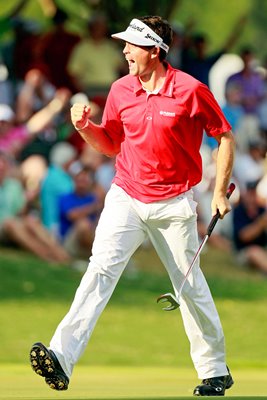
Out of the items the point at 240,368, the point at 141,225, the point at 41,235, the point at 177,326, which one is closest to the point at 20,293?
the point at 41,235

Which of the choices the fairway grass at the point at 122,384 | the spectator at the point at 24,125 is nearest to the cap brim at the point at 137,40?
the fairway grass at the point at 122,384

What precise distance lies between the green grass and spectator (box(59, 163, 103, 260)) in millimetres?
380

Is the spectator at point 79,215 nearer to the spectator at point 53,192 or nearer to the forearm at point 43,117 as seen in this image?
the spectator at point 53,192

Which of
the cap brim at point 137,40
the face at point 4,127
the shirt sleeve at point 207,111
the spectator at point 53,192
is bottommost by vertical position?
the spectator at point 53,192

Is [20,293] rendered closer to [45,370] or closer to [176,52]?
[176,52]

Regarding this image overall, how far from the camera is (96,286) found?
926cm

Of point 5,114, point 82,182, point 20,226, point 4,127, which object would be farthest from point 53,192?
point 5,114

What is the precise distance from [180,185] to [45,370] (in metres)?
1.47

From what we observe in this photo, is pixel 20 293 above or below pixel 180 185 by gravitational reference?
below

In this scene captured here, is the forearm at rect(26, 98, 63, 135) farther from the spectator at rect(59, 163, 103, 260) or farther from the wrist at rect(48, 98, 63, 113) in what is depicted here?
the spectator at rect(59, 163, 103, 260)

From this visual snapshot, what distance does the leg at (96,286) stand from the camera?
920cm

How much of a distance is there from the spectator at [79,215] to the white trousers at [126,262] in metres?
7.96

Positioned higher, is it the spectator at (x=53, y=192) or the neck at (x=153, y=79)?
the neck at (x=153, y=79)

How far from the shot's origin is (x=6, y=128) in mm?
18125
